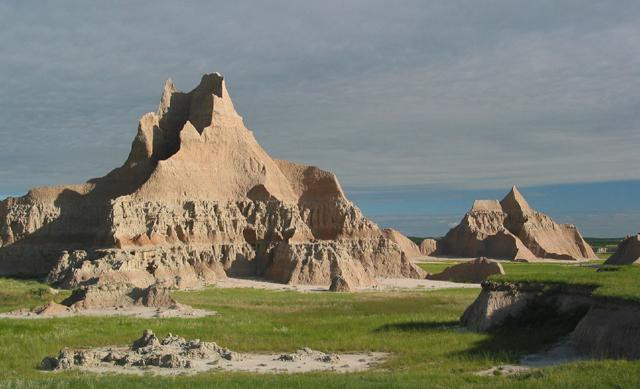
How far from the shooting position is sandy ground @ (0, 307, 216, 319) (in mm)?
32875

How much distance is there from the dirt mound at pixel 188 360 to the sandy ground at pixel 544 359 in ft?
12.4

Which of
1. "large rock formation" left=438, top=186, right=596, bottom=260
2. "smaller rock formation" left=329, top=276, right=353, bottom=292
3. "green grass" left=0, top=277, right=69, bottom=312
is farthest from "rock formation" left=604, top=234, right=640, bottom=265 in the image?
"green grass" left=0, top=277, right=69, bottom=312

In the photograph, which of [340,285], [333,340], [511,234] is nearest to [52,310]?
[333,340]

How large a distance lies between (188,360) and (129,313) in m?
15.1

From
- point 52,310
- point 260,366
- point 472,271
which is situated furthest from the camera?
point 472,271

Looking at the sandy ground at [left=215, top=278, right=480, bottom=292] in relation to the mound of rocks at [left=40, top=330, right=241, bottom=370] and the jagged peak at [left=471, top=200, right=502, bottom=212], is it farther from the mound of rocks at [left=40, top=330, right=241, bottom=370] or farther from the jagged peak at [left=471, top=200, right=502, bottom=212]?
the jagged peak at [left=471, top=200, right=502, bottom=212]

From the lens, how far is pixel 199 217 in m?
62.2

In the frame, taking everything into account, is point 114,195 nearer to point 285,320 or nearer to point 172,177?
point 172,177

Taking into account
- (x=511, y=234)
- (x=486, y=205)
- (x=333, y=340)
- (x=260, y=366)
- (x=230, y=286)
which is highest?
(x=486, y=205)

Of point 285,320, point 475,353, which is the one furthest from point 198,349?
point 285,320

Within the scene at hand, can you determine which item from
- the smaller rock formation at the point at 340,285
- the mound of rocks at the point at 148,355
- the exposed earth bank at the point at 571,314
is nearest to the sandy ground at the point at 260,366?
the mound of rocks at the point at 148,355

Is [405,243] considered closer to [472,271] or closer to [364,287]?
[472,271]

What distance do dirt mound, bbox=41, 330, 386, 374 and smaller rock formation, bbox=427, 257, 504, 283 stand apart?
127 feet

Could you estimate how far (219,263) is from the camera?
60.2m
